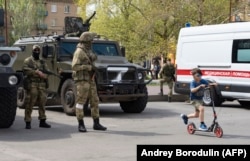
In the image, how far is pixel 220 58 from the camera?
1622 centimetres

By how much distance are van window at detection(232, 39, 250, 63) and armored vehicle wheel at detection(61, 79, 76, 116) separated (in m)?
5.34

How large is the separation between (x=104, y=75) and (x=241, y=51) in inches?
189

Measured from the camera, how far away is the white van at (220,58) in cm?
1549

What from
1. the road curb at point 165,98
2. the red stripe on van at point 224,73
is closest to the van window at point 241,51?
the red stripe on van at point 224,73

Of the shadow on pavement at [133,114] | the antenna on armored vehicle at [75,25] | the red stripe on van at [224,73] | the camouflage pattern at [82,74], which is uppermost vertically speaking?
the antenna on armored vehicle at [75,25]

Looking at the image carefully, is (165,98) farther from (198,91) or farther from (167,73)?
(198,91)

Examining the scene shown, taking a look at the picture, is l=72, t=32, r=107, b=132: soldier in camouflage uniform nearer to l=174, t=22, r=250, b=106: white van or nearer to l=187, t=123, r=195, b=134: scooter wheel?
l=187, t=123, r=195, b=134: scooter wheel

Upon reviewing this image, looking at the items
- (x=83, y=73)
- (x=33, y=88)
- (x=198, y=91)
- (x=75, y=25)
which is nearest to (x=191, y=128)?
(x=198, y=91)

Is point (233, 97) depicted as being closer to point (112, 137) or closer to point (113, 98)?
point (113, 98)

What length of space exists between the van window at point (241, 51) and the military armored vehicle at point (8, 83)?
7881 millimetres

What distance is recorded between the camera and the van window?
15.4m

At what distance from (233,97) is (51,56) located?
18.8 feet

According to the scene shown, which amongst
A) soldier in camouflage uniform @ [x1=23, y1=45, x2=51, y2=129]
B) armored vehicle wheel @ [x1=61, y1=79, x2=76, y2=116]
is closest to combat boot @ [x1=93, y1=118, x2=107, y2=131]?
soldier in camouflage uniform @ [x1=23, y1=45, x2=51, y2=129]

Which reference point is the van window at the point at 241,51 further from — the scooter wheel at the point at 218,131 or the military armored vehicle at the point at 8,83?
the military armored vehicle at the point at 8,83
